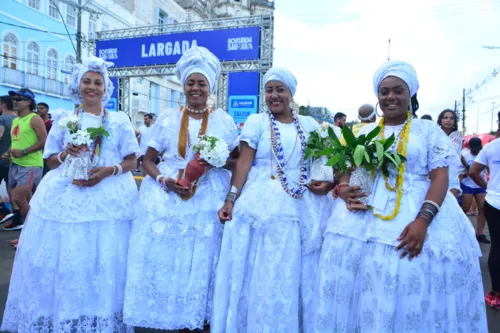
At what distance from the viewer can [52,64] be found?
25.0m

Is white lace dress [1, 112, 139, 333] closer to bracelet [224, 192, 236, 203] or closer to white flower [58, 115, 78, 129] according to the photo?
white flower [58, 115, 78, 129]

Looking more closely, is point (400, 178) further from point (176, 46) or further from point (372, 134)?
point (176, 46)

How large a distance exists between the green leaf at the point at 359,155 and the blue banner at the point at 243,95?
35.6ft

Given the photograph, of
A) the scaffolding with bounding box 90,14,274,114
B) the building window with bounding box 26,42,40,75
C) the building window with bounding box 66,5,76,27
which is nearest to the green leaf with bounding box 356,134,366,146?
the scaffolding with bounding box 90,14,274,114

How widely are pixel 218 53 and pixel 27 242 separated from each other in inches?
459

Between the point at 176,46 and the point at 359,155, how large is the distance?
1326 cm

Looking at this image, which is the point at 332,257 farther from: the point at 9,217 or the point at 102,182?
the point at 9,217

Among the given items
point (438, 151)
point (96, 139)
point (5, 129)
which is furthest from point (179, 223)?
point (5, 129)

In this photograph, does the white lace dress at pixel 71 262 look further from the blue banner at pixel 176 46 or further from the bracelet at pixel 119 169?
the blue banner at pixel 176 46

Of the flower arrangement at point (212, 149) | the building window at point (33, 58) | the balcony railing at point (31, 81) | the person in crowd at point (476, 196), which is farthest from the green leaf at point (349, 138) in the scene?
the building window at point (33, 58)

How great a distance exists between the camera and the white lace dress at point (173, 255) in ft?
9.34

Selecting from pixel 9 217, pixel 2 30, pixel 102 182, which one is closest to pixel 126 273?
pixel 102 182

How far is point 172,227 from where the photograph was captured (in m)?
2.96

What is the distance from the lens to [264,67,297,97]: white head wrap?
3016 millimetres
